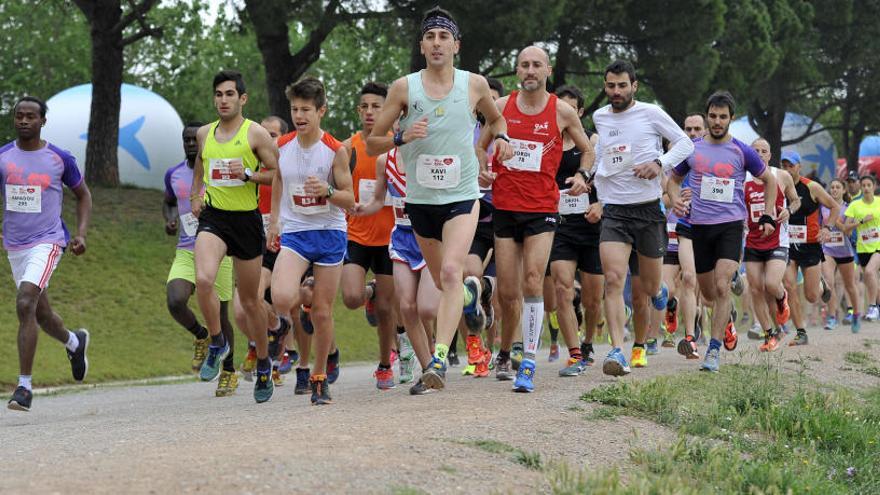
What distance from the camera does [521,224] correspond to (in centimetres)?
989

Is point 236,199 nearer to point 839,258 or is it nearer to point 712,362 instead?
point 712,362

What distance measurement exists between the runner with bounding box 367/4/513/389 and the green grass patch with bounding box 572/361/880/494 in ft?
3.72

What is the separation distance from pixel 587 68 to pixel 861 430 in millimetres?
22738

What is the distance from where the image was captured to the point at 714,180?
11.9m

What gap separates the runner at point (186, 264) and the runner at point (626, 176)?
3585 millimetres

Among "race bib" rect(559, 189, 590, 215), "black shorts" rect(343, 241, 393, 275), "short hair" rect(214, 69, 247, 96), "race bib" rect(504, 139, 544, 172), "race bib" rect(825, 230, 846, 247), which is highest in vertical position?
"short hair" rect(214, 69, 247, 96)

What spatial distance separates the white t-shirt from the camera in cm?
1087

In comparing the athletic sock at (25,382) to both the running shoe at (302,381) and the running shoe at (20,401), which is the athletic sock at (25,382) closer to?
the running shoe at (20,401)

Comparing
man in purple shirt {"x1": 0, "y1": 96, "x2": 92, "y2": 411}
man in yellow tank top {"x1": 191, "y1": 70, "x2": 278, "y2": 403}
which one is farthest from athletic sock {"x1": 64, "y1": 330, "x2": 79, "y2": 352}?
man in yellow tank top {"x1": 191, "y1": 70, "x2": 278, "y2": 403}

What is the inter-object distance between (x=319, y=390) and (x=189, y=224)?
12.4 ft

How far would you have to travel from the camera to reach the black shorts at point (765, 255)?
15.0 meters

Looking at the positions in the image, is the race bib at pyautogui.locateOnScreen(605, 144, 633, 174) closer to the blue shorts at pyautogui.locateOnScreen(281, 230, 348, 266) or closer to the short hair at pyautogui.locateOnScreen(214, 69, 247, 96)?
the blue shorts at pyautogui.locateOnScreen(281, 230, 348, 266)

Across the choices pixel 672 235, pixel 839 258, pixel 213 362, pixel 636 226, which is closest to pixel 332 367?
pixel 213 362

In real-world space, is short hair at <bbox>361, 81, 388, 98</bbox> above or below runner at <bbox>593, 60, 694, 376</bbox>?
above
